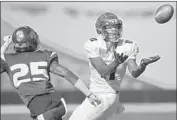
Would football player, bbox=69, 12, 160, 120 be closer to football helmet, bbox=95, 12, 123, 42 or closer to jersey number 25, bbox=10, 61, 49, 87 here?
football helmet, bbox=95, 12, 123, 42

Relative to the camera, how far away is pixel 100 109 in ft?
11.5

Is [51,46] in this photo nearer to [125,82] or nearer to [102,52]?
[125,82]

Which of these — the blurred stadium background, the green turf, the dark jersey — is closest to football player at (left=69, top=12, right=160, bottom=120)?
the dark jersey

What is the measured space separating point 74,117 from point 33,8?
15.1ft

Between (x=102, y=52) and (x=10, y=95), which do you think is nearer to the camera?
(x=102, y=52)

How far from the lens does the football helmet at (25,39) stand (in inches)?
129

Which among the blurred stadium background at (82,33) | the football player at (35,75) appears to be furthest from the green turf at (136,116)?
the football player at (35,75)

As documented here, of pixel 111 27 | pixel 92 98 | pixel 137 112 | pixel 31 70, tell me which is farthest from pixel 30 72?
pixel 137 112

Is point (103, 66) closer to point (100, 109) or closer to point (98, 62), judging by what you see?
point (98, 62)

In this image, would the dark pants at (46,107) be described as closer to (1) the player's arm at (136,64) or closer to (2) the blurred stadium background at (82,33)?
(1) the player's arm at (136,64)

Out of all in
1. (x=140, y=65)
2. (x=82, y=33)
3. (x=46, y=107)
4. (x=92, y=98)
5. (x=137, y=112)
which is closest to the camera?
(x=46, y=107)

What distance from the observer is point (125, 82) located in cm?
790

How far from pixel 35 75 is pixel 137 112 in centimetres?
413

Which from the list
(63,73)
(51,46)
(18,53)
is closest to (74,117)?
(63,73)
